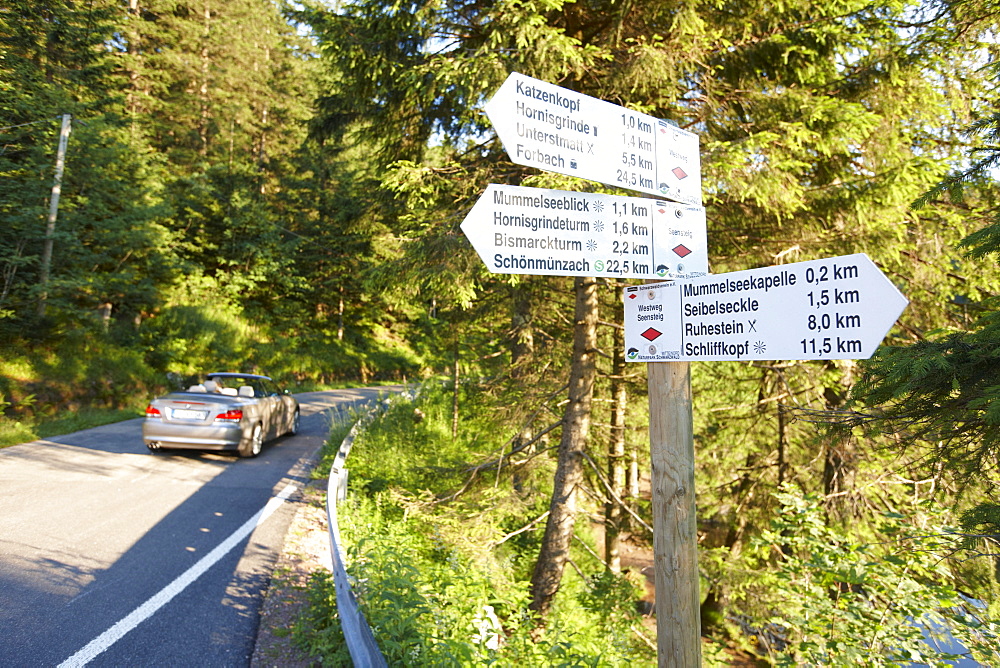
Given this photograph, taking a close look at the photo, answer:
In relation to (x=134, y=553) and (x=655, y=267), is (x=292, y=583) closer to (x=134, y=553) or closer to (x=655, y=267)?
(x=134, y=553)

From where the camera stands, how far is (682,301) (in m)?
2.65

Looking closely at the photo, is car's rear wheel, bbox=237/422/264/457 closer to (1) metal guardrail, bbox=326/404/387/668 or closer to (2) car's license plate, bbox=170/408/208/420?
(2) car's license plate, bbox=170/408/208/420

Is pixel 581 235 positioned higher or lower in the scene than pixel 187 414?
higher

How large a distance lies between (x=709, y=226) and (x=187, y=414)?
868 cm

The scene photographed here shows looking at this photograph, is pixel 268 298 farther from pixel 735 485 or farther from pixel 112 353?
pixel 735 485

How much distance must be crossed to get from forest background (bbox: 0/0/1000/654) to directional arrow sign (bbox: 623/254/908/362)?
0.53 metres

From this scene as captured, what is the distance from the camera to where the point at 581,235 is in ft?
8.80

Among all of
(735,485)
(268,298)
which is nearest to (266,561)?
(735,485)

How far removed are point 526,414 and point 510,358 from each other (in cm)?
224

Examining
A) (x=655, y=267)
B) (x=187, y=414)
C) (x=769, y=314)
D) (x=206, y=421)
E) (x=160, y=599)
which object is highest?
(x=655, y=267)

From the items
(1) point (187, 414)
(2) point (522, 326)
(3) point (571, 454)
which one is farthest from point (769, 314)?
(1) point (187, 414)

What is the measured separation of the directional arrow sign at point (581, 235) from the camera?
2.54 metres

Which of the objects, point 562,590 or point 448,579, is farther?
point 562,590

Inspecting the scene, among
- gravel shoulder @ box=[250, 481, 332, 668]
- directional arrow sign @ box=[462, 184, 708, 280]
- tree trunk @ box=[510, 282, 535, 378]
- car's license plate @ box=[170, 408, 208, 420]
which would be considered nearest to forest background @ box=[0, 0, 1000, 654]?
tree trunk @ box=[510, 282, 535, 378]
